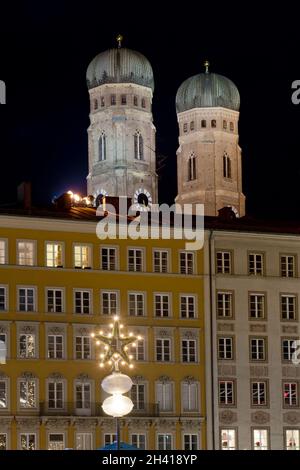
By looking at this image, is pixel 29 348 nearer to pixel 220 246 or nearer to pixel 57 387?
pixel 57 387

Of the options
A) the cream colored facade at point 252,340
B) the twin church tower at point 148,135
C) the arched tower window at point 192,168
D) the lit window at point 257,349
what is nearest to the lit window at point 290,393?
the cream colored facade at point 252,340

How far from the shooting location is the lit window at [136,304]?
3346 inches

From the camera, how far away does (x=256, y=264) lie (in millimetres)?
88250

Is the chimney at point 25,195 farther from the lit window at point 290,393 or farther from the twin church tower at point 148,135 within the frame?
the twin church tower at point 148,135

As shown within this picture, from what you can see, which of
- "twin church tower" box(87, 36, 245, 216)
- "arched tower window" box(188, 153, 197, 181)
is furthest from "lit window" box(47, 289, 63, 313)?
"arched tower window" box(188, 153, 197, 181)

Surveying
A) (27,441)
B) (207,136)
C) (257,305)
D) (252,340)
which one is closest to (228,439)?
(252,340)

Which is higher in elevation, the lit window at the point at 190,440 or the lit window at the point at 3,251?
the lit window at the point at 3,251

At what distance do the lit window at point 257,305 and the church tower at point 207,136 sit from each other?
Result: 254 ft

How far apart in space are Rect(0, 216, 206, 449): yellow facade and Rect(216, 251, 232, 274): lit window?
3.92 ft

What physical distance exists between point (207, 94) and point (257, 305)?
80.7 meters

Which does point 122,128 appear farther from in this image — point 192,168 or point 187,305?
point 187,305
